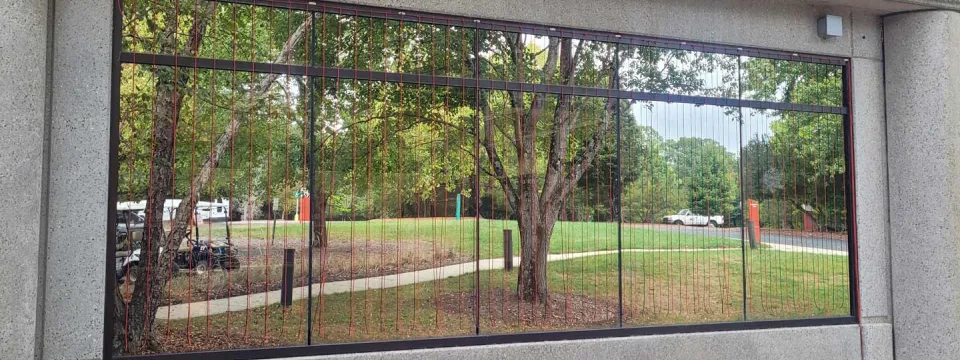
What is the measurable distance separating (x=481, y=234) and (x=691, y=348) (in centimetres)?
238

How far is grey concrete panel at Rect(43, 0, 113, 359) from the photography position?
311 centimetres

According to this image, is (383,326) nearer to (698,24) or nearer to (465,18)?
(465,18)

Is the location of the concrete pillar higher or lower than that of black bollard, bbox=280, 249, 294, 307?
higher

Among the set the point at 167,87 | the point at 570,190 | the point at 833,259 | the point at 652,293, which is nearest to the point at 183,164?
the point at 167,87

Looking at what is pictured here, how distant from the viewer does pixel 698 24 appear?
4535 mm

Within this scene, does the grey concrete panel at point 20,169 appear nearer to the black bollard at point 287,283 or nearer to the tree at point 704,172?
the black bollard at point 287,283

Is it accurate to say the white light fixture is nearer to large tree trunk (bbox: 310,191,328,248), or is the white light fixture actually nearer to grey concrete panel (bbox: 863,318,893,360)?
grey concrete panel (bbox: 863,318,893,360)

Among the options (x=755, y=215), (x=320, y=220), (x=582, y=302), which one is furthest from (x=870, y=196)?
(x=320, y=220)

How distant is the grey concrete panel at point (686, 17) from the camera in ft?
13.3

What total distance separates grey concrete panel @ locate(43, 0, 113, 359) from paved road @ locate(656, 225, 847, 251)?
525cm

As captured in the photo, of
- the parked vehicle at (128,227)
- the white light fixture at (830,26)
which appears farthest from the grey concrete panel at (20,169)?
the white light fixture at (830,26)

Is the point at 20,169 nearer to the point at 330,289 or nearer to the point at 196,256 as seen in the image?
the point at 196,256

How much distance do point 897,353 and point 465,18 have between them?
4.40 metres

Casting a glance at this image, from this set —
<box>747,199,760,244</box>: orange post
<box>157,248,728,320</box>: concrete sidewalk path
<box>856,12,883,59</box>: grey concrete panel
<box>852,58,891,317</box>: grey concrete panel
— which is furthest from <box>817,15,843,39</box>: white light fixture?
<box>157,248,728,320</box>: concrete sidewalk path
